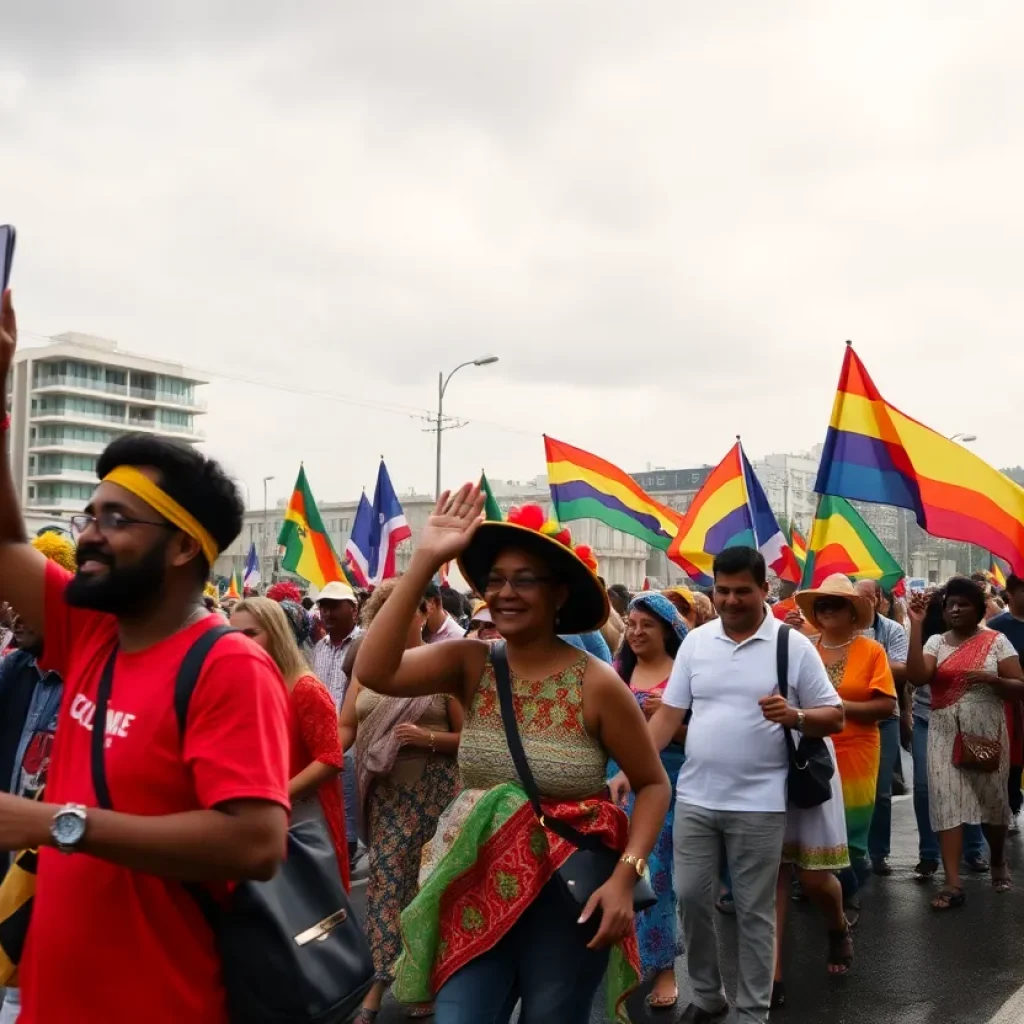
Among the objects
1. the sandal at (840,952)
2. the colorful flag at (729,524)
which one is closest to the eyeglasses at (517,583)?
the sandal at (840,952)

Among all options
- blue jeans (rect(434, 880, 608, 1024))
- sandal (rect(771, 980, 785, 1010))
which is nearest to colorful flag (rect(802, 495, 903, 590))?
sandal (rect(771, 980, 785, 1010))

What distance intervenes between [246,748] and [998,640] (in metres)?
7.34

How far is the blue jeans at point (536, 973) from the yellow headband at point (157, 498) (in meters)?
1.50

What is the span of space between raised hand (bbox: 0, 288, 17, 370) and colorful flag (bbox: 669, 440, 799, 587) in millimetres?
9973

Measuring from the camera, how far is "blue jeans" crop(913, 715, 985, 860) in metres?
9.25

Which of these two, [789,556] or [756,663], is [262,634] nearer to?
[756,663]

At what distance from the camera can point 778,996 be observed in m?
6.38

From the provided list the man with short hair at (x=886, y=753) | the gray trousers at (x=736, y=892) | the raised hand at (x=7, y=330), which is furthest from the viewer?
the man with short hair at (x=886, y=753)

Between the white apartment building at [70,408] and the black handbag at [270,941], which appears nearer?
the black handbag at [270,941]

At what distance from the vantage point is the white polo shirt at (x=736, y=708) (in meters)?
5.66

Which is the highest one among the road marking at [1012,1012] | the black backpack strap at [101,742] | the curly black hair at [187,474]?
the curly black hair at [187,474]

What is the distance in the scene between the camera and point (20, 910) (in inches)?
105

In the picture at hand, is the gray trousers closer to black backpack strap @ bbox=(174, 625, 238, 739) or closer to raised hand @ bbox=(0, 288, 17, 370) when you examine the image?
black backpack strap @ bbox=(174, 625, 238, 739)

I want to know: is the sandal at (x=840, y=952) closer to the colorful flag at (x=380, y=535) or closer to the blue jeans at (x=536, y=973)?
the blue jeans at (x=536, y=973)
